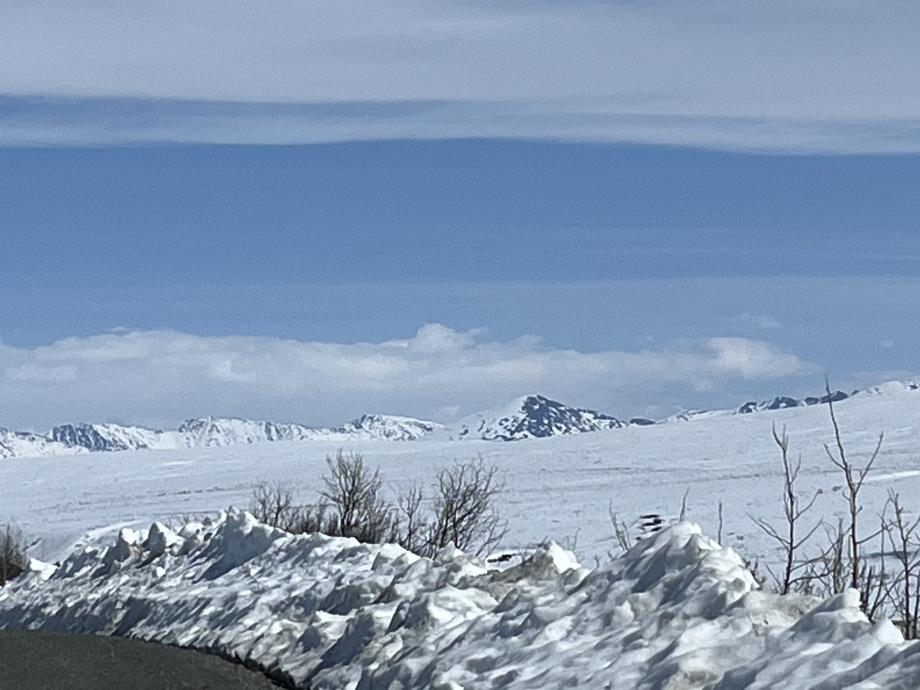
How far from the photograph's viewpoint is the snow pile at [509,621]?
670cm

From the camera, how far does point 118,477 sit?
275 ft

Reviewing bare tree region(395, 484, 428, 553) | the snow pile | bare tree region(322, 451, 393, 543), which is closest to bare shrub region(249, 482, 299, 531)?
bare tree region(322, 451, 393, 543)

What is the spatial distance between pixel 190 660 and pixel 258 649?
16.3 inches

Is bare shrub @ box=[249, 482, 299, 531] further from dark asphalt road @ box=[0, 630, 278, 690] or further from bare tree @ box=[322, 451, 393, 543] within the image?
dark asphalt road @ box=[0, 630, 278, 690]

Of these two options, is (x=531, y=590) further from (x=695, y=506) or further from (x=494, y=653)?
(x=695, y=506)

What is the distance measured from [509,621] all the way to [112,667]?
2664mm

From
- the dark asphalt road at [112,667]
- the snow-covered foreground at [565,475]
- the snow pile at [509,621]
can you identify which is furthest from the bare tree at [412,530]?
the snow-covered foreground at [565,475]

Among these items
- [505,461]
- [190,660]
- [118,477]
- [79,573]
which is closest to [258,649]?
[190,660]

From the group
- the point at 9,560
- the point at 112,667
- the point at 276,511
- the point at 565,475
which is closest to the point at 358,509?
the point at 276,511

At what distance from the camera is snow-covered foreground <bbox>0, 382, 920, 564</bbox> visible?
52062 mm

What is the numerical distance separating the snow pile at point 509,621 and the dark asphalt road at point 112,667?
0.30 meters

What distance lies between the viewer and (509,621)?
28.6ft

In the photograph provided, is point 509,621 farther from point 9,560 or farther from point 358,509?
point 9,560

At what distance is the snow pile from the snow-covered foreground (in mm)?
26775
